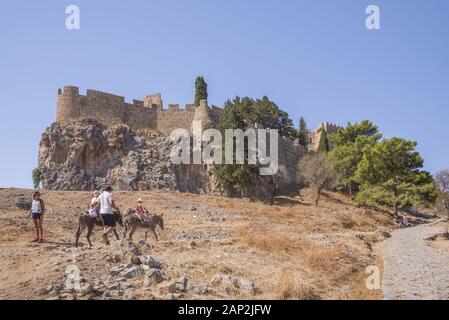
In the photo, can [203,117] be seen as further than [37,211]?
Yes

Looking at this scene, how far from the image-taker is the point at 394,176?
35719 mm

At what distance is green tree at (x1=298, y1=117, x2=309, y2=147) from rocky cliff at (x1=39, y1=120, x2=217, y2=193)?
57.9ft

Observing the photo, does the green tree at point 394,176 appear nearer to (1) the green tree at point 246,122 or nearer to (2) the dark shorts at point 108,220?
(1) the green tree at point 246,122

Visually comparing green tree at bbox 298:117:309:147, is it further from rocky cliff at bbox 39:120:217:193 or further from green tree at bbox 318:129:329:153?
rocky cliff at bbox 39:120:217:193

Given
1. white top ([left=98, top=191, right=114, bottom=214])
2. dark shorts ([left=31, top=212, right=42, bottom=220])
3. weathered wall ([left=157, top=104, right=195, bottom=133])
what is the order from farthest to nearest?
1. weathered wall ([left=157, top=104, right=195, bottom=133])
2. dark shorts ([left=31, top=212, right=42, bottom=220])
3. white top ([left=98, top=191, right=114, bottom=214])

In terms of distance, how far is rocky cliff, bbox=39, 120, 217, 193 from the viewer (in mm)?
40500

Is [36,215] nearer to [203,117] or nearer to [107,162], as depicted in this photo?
[107,162]

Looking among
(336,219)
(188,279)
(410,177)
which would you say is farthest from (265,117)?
(188,279)

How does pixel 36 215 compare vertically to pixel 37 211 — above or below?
below

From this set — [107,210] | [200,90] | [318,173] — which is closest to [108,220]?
[107,210]

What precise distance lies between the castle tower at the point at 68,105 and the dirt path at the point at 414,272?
30.2 metres

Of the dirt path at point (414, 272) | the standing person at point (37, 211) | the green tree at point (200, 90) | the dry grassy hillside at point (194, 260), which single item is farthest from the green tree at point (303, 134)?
the standing person at point (37, 211)

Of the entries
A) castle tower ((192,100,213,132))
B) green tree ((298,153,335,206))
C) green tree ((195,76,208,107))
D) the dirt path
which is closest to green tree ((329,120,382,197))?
green tree ((298,153,335,206))

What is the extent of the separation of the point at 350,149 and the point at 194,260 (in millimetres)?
34345
